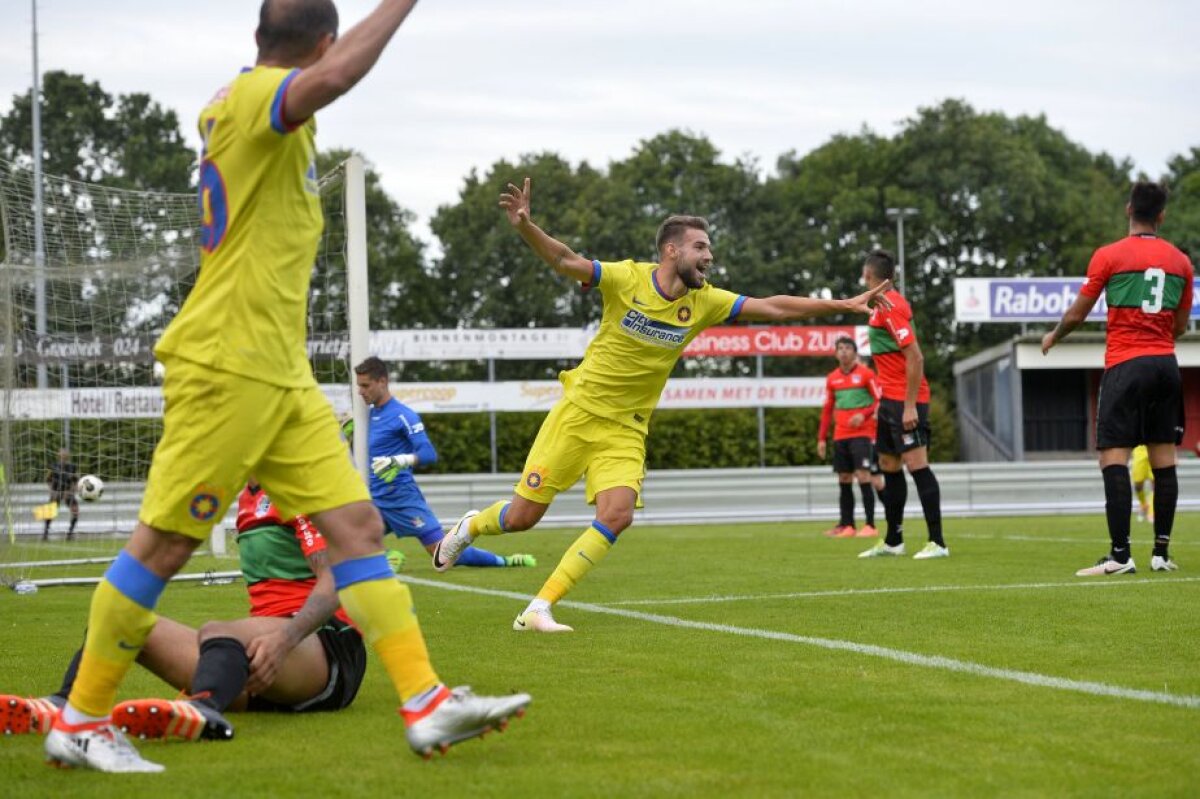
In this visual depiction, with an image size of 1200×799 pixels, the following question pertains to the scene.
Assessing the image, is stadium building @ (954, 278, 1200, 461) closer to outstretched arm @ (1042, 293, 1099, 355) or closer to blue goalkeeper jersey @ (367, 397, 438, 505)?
blue goalkeeper jersey @ (367, 397, 438, 505)

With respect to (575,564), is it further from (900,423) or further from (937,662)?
(900,423)

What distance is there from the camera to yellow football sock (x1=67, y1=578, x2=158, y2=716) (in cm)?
396

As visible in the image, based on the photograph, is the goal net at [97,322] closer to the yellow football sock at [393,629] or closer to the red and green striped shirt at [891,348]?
the red and green striped shirt at [891,348]

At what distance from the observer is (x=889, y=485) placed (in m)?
13.2

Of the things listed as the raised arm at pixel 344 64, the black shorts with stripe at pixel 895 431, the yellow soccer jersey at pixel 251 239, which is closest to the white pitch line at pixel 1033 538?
the black shorts with stripe at pixel 895 431

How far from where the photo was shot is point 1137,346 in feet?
31.6

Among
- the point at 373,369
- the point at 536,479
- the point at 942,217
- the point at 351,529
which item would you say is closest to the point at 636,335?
the point at 536,479

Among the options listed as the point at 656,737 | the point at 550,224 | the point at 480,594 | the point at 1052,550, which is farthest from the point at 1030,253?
the point at 656,737

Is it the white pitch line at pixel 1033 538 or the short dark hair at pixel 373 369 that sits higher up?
the short dark hair at pixel 373 369

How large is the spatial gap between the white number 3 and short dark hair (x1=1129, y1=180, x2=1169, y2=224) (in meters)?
0.41

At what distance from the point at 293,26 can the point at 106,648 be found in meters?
1.79

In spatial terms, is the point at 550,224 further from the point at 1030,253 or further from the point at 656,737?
the point at 656,737

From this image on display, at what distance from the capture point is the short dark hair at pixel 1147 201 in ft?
31.6

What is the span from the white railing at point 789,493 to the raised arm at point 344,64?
68.4ft
